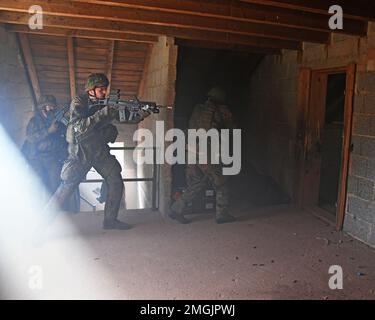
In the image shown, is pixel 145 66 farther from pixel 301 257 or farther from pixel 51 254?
pixel 301 257

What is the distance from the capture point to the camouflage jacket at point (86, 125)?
3723mm

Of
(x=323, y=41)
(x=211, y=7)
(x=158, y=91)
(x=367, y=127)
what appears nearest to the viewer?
(x=211, y=7)

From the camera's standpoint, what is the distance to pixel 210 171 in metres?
4.44

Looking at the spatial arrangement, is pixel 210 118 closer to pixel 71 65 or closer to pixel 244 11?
pixel 244 11

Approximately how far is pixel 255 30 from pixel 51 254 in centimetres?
319

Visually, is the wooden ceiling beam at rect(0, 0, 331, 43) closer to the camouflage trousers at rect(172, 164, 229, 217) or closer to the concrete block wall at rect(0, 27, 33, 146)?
the concrete block wall at rect(0, 27, 33, 146)

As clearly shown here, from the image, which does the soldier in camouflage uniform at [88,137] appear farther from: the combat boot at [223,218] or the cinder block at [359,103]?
the cinder block at [359,103]

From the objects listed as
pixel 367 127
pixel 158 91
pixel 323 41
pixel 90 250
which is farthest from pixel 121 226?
pixel 323 41

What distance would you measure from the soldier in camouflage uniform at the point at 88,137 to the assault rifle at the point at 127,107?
0.06m

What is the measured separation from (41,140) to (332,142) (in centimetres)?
415

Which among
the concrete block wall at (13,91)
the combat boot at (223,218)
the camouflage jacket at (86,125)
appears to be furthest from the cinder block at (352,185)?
the concrete block wall at (13,91)

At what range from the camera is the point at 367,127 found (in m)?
3.88

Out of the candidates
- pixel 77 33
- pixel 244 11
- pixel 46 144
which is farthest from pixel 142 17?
pixel 46 144

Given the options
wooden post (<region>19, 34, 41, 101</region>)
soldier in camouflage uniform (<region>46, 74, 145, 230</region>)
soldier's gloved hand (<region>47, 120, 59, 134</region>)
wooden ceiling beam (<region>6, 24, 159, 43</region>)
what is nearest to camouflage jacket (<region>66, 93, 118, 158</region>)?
soldier in camouflage uniform (<region>46, 74, 145, 230</region>)
